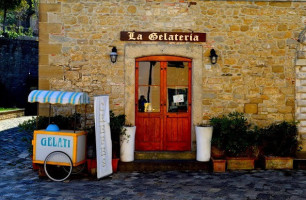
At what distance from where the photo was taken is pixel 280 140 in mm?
7059

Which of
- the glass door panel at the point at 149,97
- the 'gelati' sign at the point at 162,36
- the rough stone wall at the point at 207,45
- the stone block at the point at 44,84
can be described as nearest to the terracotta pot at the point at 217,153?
the rough stone wall at the point at 207,45

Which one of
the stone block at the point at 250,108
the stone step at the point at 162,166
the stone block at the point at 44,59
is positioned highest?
the stone block at the point at 44,59

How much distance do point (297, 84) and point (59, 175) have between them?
5.79 metres

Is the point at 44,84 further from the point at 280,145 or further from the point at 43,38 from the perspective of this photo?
the point at 280,145

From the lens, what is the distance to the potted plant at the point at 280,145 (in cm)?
704

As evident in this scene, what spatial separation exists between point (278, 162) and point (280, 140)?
0.49m

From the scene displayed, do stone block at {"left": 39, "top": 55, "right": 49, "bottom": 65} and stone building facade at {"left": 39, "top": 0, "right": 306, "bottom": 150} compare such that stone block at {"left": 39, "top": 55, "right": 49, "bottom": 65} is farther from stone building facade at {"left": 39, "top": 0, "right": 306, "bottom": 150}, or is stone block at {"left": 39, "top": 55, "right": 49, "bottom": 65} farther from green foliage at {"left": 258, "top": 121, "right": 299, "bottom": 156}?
green foliage at {"left": 258, "top": 121, "right": 299, "bottom": 156}

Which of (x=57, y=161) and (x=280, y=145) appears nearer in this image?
(x=57, y=161)

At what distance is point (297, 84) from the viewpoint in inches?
298

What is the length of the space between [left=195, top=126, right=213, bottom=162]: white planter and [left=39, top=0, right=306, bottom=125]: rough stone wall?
57cm

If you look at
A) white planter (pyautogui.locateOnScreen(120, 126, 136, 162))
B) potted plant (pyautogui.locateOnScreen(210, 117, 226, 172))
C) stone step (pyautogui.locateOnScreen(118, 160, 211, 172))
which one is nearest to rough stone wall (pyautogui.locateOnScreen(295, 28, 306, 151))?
potted plant (pyautogui.locateOnScreen(210, 117, 226, 172))

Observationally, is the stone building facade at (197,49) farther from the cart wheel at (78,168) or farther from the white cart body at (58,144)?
the cart wheel at (78,168)

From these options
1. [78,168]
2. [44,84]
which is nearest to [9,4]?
[44,84]

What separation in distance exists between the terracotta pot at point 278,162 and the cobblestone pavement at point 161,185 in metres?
0.23
